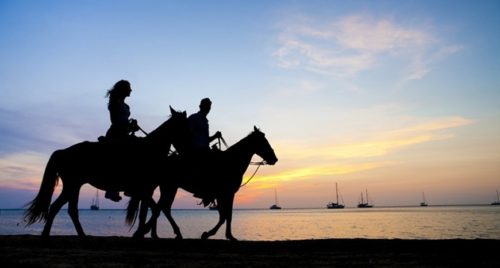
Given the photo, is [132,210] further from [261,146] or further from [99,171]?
[261,146]

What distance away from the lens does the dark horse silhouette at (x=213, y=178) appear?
968cm

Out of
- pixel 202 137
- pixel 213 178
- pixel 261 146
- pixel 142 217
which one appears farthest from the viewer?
pixel 261 146

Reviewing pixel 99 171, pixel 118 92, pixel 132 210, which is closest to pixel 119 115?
pixel 118 92

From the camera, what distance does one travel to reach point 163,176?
9281mm

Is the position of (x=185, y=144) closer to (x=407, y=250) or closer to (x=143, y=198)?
(x=143, y=198)

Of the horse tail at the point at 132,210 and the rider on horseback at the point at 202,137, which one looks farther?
the rider on horseback at the point at 202,137

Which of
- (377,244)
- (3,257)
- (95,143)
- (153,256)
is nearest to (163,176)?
(95,143)

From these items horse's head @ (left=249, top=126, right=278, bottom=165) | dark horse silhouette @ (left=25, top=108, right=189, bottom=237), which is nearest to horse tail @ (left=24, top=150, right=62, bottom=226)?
dark horse silhouette @ (left=25, top=108, right=189, bottom=237)

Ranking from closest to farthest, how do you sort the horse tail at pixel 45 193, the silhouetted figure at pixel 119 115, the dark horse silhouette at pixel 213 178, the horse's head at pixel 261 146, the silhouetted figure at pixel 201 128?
the horse tail at pixel 45 193 < the silhouetted figure at pixel 119 115 < the dark horse silhouette at pixel 213 178 < the silhouetted figure at pixel 201 128 < the horse's head at pixel 261 146

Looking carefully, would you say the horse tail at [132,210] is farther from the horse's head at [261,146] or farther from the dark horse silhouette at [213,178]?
the horse's head at [261,146]

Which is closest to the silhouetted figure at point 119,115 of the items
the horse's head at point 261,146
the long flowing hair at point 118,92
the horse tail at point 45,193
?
the long flowing hair at point 118,92

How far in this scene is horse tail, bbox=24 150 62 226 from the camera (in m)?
8.38

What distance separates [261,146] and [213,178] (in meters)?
1.81

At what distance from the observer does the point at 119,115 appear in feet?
29.5
